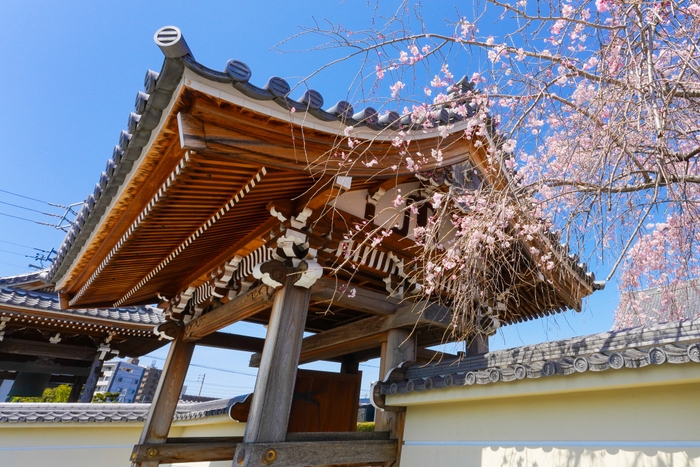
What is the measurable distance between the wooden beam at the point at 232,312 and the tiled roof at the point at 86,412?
3.14ft

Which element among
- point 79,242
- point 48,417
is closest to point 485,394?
point 79,242

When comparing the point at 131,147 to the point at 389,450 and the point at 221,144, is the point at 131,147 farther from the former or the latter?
the point at 389,450

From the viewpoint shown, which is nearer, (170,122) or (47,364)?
(170,122)

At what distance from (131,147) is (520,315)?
5097mm

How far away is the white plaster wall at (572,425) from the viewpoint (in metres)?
2.07

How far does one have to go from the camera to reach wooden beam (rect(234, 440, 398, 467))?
2.73m

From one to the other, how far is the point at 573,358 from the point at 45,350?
9.66m

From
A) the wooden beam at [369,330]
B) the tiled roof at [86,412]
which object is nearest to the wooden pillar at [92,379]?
the tiled roof at [86,412]

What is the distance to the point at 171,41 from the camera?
209 centimetres

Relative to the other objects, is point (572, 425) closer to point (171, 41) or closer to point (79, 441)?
point (171, 41)


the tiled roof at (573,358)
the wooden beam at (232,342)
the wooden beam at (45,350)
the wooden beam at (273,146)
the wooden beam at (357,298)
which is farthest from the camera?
the wooden beam at (45,350)

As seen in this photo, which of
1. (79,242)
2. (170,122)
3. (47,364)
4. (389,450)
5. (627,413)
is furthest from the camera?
(47,364)

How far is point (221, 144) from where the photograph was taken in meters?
2.41

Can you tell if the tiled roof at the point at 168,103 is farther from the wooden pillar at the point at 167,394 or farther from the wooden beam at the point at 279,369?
the wooden pillar at the point at 167,394
